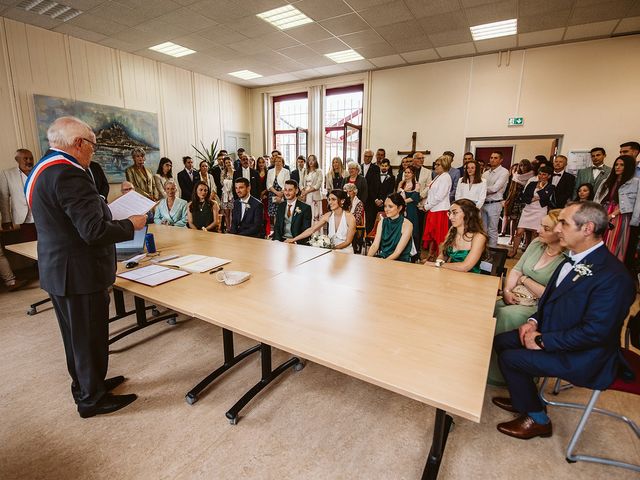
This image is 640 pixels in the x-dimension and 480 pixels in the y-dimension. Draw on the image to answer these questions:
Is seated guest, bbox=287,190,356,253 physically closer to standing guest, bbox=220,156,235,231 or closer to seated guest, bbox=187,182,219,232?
seated guest, bbox=187,182,219,232

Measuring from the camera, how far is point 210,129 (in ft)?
25.3

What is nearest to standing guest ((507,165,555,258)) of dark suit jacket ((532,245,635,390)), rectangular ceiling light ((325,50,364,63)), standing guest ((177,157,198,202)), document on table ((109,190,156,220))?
rectangular ceiling light ((325,50,364,63))

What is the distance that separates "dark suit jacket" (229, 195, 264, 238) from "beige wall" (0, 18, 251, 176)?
3584 millimetres

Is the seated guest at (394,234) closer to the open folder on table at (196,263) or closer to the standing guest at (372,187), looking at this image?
the open folder on table at (196,263)

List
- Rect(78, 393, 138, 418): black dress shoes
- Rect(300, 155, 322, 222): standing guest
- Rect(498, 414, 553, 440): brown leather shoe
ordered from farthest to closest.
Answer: Rect(300, 155, 322, 222): standing guest
Rect(78, 393, 138, 418): black dress shoes
Rect(498, 414, 553, 440): brown leather shoe

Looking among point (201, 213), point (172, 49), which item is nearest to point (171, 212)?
point (201, 213)


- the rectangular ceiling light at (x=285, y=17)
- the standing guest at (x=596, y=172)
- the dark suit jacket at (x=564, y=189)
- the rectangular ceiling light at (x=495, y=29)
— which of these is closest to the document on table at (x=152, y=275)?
the rectangular ceiling light at (x=285, y=17)

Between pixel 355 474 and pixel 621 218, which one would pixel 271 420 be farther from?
pixel 621 218

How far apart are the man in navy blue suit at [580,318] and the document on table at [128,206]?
7.26ft

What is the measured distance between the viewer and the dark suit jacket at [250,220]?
4004 millimetres

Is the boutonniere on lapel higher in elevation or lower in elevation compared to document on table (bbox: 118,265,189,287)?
higher

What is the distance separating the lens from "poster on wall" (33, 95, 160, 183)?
502 centimetres

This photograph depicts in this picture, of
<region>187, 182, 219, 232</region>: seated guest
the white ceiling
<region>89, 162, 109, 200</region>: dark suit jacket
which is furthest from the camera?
<region>89, 162, 109, 200</region>: dark suit jacket

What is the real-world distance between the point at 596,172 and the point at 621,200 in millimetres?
758
